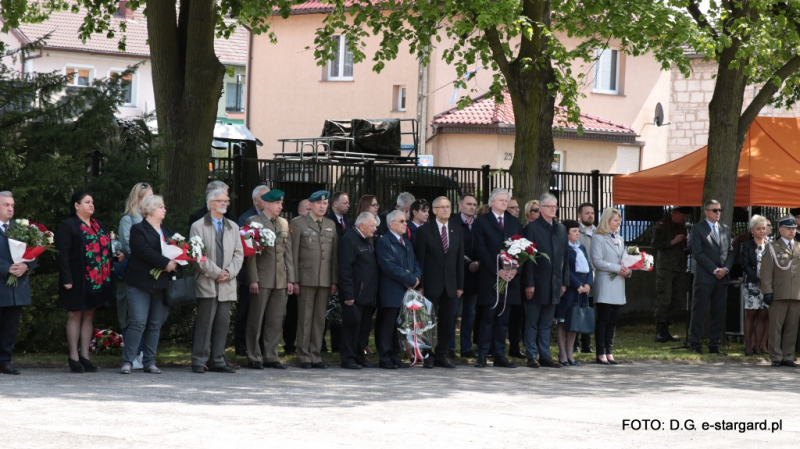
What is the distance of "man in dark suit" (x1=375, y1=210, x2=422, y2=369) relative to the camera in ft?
45.4

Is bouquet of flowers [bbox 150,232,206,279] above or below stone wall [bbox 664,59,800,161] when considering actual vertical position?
below

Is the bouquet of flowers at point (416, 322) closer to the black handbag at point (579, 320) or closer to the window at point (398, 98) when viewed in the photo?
the black handbag at point (579, 320)

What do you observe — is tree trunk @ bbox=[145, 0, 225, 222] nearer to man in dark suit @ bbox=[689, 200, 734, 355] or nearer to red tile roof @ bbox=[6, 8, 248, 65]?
man in dark suit @ bbox=[689, 200, 734, 355]

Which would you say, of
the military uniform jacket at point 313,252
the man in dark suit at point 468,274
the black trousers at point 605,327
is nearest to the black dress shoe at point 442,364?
the man in dark suit at point 468,274

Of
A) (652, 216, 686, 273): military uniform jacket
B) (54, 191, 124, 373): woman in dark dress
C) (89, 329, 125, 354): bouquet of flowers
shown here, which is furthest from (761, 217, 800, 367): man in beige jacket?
(54, 191, 124, 373): woman in dark dress

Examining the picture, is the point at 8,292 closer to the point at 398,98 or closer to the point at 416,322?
the point at 416,322

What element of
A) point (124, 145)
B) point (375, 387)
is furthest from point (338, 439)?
point (124, 145)

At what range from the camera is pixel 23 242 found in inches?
481

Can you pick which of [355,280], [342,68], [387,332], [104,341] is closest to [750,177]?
[387,332]

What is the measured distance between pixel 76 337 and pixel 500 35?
8.48 m

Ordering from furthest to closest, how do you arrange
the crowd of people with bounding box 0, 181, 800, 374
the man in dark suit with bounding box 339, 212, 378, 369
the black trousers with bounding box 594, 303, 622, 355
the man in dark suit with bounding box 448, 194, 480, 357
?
the black trousers with bounding box 594, 303, 622, 355
the man in dark suit with bounding box 448, 194, 480, 357
the man in dark suit with bounding box 339, 212, 378, 369
the crowd of people with bounding box 0, 181, 800, 374

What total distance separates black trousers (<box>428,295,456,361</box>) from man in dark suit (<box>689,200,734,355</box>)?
14.1 ft

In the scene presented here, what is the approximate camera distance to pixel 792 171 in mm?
18547

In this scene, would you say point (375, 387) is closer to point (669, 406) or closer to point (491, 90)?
point (669, 406)
